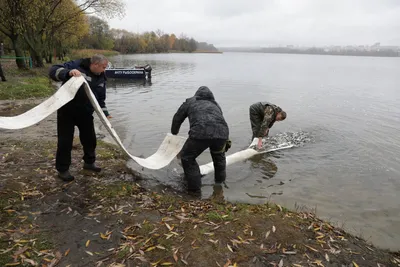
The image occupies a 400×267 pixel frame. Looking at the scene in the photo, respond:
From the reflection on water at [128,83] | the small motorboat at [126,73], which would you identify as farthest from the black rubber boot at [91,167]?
the small motorboat at [126,73]

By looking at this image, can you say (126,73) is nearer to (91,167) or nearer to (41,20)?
(41,20)

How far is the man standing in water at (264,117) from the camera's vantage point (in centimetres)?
812

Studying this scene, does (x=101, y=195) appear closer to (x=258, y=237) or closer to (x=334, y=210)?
(x=258, y=237)

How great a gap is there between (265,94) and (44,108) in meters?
18.8

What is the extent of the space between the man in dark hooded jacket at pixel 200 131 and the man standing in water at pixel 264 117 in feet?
8.82

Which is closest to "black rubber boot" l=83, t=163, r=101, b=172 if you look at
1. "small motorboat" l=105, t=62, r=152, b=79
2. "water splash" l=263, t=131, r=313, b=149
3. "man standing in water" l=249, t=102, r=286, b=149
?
"man standing in water" l=249, t=102, r=286, b=149

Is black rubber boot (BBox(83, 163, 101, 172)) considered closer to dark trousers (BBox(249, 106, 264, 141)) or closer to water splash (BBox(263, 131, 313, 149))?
dark trousers (BBox(249, 106, 264, 141))

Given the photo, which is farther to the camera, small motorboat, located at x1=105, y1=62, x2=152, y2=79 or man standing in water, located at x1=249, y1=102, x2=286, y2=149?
small motorboat, located at x1=105, y1=62, x2=152, y2=79

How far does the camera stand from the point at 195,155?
552 cm

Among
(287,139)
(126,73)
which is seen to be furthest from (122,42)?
(287,139)

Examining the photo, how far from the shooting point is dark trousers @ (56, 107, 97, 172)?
15.6 feet

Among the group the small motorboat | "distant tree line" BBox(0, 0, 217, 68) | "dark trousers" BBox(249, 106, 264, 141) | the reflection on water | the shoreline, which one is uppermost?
"distant tree line" BBox(0, 0, 217, 68)

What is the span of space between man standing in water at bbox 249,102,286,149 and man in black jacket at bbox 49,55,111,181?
15.0ft

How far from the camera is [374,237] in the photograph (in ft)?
16.1
